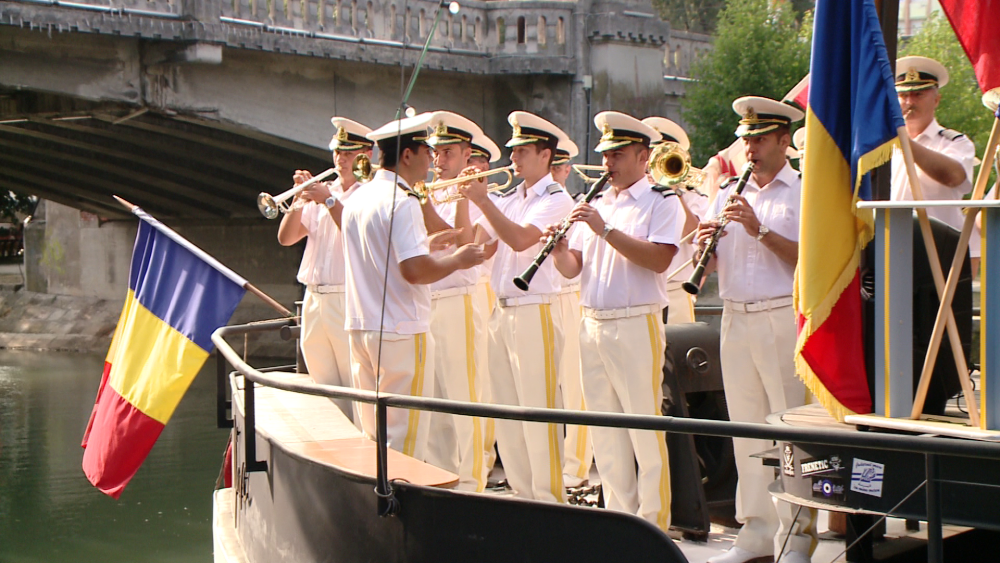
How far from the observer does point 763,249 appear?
4781 millimetres

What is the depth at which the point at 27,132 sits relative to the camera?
→ 61.1ft

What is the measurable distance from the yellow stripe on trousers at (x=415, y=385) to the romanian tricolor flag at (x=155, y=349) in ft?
4.24

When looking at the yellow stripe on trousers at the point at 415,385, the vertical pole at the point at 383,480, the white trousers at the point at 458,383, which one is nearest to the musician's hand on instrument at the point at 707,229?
the yellow stripe on trousers at the point at 415,385

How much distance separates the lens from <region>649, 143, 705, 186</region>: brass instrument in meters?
5.63

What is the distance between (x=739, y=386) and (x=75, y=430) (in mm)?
11845

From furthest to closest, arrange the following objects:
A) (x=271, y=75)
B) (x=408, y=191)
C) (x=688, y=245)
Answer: (x=271, y=75) → (x=688, y=245) → (x=408, y=191)

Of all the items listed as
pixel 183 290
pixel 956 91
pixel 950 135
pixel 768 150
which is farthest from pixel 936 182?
pixel 956 91

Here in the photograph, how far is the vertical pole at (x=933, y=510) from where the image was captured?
9.00 feet

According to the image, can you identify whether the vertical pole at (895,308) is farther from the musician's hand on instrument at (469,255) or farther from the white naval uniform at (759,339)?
the musician's hand on instrument at (469,255)

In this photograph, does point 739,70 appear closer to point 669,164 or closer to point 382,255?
point 669,164

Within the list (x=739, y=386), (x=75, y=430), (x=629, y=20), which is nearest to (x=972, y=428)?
(x=739, y=386)

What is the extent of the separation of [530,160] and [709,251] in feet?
4.39

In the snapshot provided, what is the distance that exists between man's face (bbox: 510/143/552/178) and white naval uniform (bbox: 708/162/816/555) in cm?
132

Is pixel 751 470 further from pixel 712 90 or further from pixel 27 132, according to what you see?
pixel 712 90
